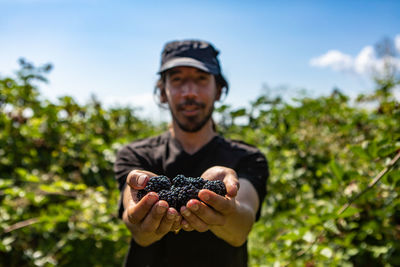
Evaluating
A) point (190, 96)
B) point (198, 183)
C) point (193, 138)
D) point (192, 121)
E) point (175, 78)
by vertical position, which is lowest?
point (198, 183)

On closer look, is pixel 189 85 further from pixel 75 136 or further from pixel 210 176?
pixel 75 136

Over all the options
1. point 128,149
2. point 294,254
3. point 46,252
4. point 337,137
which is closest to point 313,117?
point 337,137

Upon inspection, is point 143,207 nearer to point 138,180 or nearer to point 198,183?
point 138,180

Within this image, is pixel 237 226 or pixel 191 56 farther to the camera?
pixel 191 56

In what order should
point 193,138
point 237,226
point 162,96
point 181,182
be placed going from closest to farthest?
point 181,182
point 237,226
point 193,138
point 162,96

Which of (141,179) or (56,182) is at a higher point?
(141,179)

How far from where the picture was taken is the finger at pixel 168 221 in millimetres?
1030

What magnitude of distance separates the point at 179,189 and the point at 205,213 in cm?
17

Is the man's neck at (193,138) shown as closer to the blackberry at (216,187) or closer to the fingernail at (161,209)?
the blackberry at (216,187)

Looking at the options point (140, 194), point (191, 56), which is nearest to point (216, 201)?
point (140, 194)

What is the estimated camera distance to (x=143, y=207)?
Answer: 1.07m

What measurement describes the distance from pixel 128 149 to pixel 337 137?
1839 mm

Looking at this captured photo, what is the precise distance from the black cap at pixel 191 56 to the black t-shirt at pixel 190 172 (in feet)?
1.55

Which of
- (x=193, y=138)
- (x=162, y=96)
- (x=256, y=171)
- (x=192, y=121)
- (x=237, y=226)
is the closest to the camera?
(x=237, y=226)
